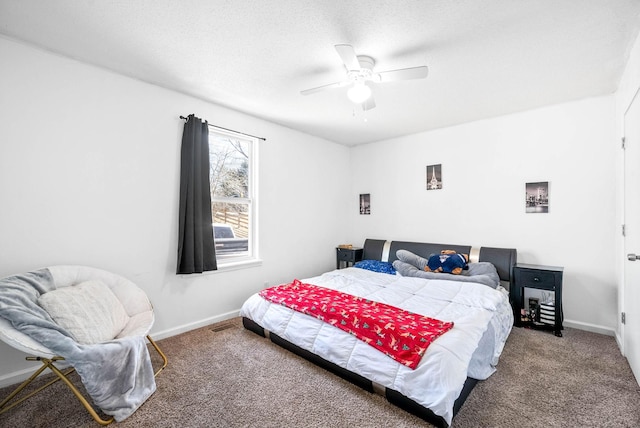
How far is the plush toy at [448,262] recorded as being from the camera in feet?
11.4

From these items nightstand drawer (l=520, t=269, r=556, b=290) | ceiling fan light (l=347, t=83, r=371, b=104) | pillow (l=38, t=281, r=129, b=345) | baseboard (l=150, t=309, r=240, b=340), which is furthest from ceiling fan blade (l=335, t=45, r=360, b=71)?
baseboard (l=150, t=309, r=240, b=340)

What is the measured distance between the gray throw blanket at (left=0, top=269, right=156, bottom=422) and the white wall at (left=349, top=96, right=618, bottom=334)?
3755 millimetres

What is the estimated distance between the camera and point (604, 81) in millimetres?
2770

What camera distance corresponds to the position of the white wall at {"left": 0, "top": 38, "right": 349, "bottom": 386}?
2.20m

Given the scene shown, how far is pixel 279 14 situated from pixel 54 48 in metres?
1.89

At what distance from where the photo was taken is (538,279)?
3.11 meters

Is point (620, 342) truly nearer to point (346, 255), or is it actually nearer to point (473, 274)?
point (473, 274)

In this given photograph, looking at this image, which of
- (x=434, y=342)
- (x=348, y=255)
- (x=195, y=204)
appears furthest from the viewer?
(x=348, y=255)

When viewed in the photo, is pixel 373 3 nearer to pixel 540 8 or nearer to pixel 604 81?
pixel 540 8

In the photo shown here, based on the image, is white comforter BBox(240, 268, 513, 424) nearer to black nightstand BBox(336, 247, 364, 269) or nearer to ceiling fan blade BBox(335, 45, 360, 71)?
black nightstand BBox(336, 247, 364, 269)

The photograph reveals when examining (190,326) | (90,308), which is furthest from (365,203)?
(90,308)

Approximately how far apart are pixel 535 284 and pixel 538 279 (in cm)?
6

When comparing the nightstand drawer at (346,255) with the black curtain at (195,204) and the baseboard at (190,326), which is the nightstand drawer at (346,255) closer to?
the baseboard at (190,326)

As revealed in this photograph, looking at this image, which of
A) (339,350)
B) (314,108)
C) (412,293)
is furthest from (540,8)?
(339,350)
